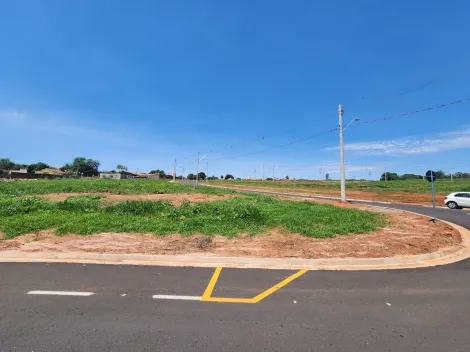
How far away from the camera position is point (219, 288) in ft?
17.2

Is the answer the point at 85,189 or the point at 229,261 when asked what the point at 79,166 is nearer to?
the point at 85,189

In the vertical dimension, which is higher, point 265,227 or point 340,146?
point 340,146

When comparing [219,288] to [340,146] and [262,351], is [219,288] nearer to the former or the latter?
[262,351]

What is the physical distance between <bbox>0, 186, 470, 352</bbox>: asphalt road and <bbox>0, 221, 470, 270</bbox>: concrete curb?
0.56 meters

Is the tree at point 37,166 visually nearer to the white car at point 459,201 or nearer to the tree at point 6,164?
the tree at point 6,164

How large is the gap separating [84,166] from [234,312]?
159 metres

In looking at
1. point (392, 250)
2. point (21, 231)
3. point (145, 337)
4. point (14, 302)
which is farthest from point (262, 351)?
point (21, 231)

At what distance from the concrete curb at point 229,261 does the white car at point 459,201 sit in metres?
21.6

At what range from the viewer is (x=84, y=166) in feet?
460

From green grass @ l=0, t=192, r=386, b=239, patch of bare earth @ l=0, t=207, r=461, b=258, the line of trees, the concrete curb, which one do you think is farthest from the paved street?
the line of trees

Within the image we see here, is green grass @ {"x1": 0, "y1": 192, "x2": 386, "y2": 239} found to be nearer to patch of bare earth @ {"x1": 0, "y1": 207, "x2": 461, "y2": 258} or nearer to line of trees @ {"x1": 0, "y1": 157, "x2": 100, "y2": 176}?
patch of bare earth @ {"x1": 0, "y1": 207, "x2": 461, "y2": 258}

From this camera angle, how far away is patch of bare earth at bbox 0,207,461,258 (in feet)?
25.3

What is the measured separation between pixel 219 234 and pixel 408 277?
600cm

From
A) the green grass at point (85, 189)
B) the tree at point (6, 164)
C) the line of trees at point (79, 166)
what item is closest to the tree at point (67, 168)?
the line of trees at point (79, 166)
